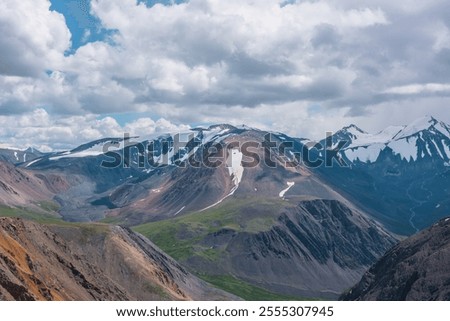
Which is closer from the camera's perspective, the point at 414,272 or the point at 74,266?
the point at 74,266

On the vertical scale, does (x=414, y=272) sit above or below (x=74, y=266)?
below

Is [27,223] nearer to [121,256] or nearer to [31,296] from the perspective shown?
[121,256]

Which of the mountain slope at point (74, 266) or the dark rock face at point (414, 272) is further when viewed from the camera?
the dark rock face at point (414, 272)
